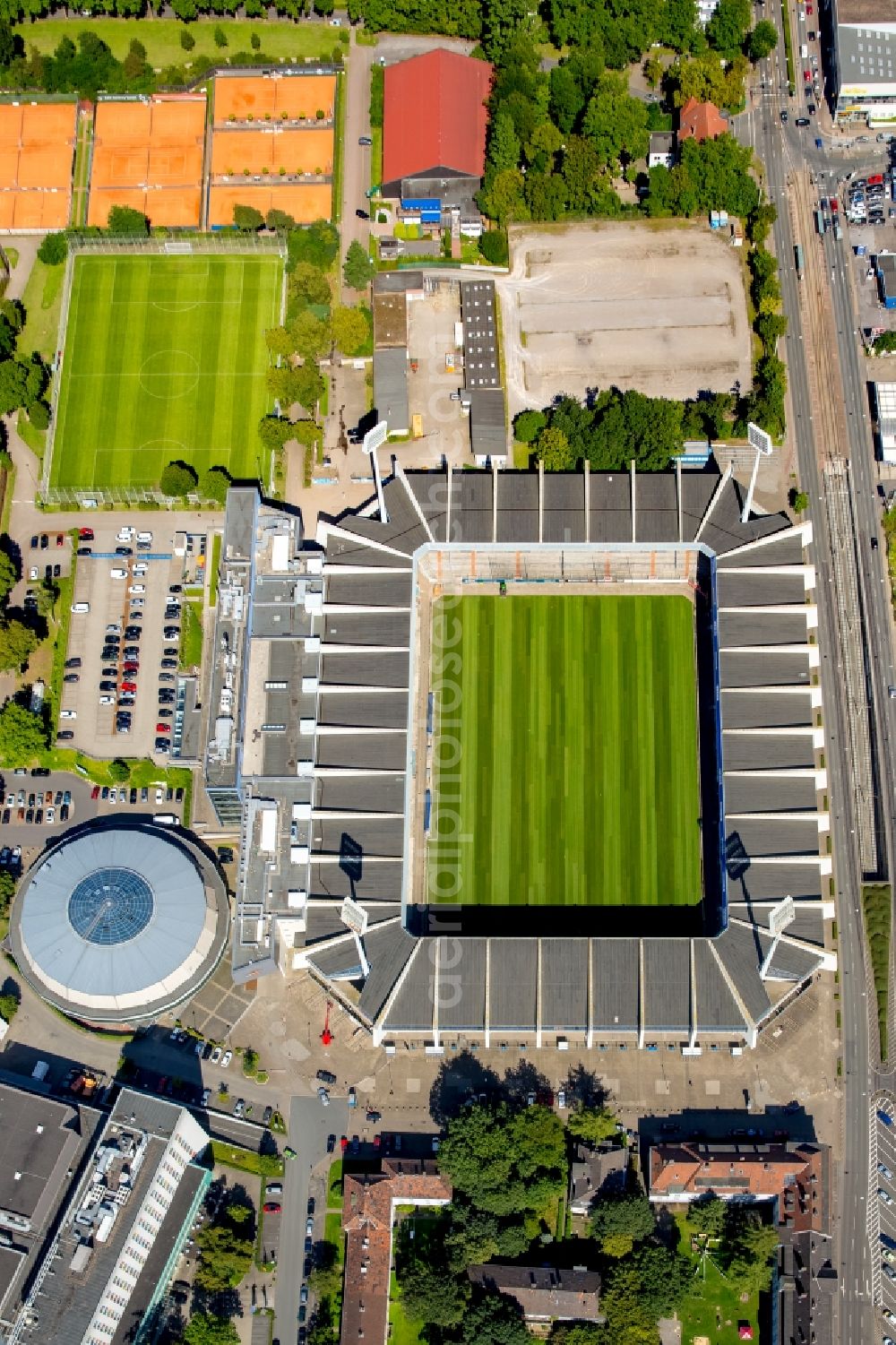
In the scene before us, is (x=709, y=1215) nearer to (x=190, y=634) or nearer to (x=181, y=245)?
(x=190, y=634)

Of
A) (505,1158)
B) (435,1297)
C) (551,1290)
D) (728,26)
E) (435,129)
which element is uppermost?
(728,26)

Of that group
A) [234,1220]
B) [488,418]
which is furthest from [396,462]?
[234,1220]

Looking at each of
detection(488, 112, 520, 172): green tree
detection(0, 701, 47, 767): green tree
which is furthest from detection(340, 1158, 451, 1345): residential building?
detection(488, 112, 520, 172): green tree

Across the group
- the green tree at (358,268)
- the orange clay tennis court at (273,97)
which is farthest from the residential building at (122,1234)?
the orange clay tennis court at (273,97)

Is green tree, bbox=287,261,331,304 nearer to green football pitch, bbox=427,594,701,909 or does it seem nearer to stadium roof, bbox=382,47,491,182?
stadium roof, bbox=382,47,491,182

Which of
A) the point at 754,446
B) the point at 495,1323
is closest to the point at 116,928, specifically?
the point at 495,1323

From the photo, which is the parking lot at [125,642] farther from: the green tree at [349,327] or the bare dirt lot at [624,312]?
the bare dirt lot at [624,312]
